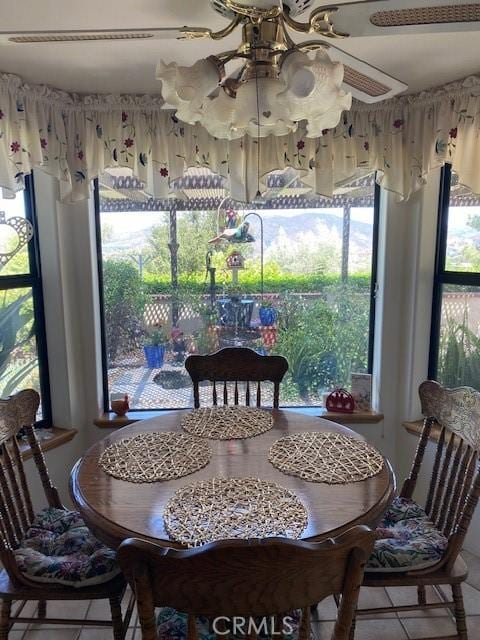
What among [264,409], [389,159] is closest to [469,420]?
[264,409]

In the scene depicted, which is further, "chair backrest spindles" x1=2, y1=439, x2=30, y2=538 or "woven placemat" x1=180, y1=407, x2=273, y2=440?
"woven placemat" x1=180, y1=407, x2=273, y2=440

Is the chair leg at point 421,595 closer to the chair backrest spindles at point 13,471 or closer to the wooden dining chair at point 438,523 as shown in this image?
the wooden dining chair at point 438,523

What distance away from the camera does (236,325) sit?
2779mm

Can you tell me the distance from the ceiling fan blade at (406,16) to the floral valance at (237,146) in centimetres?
110

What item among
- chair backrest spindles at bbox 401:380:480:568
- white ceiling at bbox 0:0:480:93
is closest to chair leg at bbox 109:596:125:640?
chair backrest spindles at bbox 401:380:480:568

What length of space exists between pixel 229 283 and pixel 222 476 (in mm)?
1463

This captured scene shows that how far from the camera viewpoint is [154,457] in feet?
5.21

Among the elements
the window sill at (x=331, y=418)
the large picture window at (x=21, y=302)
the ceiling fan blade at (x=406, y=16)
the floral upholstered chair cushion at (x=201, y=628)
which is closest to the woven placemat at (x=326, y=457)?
the floral upholstered chair cushion at (x=201, y=628)

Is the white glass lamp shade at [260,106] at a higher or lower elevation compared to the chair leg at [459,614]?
higher

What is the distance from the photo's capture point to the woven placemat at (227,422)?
179 centimetres

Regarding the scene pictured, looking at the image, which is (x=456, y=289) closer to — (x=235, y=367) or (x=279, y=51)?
(x=235, y=367)

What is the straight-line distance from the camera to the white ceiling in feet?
4.67

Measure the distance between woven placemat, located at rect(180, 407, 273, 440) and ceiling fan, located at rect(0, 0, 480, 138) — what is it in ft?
3.75

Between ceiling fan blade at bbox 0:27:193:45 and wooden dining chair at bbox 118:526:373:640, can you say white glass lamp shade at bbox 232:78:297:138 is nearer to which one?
ceiling fan blade at bbox 0:27:193:45
